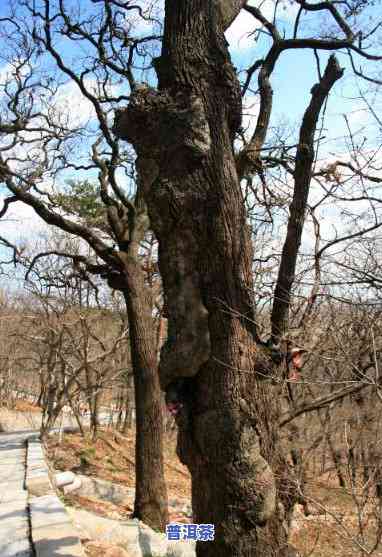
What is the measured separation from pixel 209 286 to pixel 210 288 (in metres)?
0.01

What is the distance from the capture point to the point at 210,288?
3.15m

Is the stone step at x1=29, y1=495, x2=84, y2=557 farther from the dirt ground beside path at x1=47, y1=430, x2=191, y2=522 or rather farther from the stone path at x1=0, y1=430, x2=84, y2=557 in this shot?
the dirt ground beside path at x1=47, y1=430, x2=191, y2=522

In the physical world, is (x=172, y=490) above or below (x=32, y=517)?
below

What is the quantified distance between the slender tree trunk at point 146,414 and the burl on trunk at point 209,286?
357 cm

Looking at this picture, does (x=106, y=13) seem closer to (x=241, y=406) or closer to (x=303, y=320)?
(x=303, y=320)

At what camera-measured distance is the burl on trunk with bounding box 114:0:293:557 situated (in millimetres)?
2969

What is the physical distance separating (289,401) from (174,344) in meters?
1.71

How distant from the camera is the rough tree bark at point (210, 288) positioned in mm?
2969

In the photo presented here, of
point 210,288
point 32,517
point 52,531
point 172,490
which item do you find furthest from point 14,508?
point 172,490

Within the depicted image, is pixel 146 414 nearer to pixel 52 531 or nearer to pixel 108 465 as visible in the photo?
pixel 52 531

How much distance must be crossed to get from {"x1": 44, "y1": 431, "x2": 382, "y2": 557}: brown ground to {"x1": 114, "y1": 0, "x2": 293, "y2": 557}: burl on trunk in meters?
1.78

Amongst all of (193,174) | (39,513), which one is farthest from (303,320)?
(39,513)

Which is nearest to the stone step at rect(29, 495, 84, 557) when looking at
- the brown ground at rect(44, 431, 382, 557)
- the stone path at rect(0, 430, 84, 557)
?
the stone path at rect(0, 430, 84, 557)

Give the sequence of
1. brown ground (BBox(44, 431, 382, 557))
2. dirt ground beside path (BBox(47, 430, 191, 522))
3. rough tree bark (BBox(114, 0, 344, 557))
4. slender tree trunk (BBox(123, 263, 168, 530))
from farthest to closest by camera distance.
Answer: dirt ground beside path (BBox(47, 430, 191, 522)), slender tree trunk (BBox(123, 263, 168, 530)), brown ground (BBox(44, 431, 382, 557)), rough tree bark (BBox(114, 0, 344, 557))
